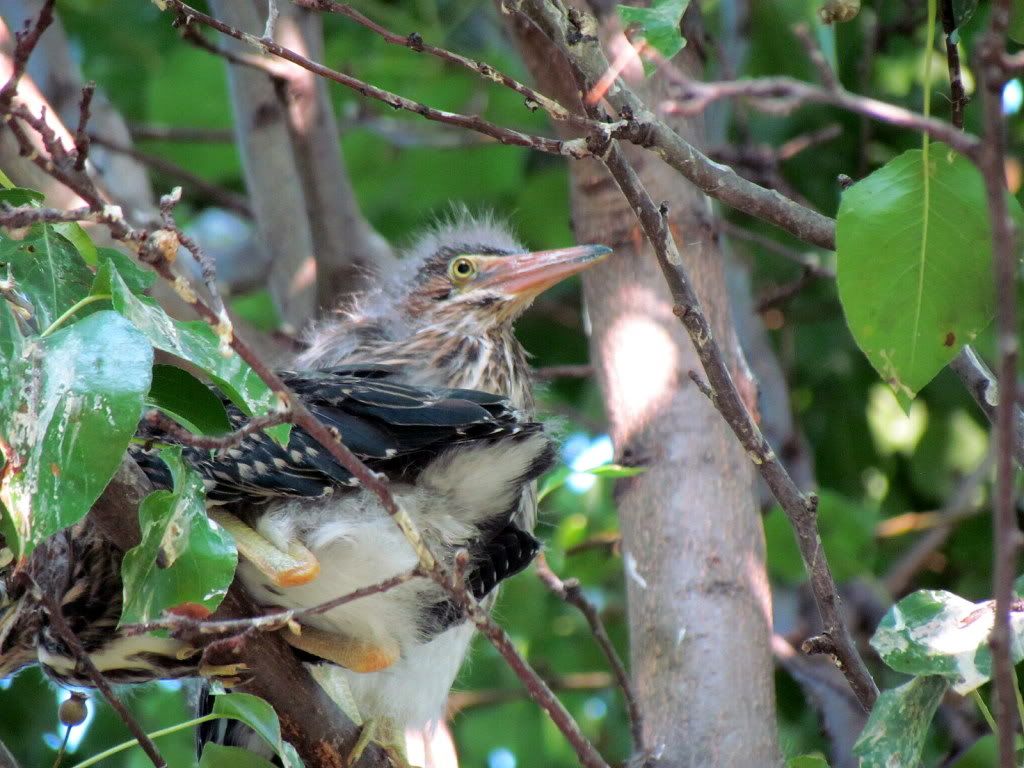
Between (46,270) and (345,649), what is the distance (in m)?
1.08

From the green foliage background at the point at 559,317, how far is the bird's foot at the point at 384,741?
3.10 ft

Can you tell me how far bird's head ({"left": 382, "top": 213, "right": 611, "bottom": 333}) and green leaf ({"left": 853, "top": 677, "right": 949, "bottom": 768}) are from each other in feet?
4.59

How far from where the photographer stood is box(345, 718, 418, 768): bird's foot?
242 cm

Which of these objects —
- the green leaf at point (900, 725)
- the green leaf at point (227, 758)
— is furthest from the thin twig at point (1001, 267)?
the green leaf at point (227, 758)

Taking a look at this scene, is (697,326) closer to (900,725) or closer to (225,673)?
(900,725)

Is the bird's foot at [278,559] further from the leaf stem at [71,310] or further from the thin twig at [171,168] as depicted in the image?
the thin twig at [171,168]

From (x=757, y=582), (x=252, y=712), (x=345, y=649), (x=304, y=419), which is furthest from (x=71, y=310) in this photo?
(x=757, y=582)

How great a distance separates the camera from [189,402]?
180 cm

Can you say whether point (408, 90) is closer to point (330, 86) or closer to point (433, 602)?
point (330, 86)

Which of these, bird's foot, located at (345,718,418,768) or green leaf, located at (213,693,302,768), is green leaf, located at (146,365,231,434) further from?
bird's foot, located at (345,718,418,768)

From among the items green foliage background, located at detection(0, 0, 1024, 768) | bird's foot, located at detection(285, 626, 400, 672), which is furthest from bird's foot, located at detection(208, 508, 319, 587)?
green foliage background, located at detection(0, 0, 1024, 768)

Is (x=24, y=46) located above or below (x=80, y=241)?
above

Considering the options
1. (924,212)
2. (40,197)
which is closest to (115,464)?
(40,197)

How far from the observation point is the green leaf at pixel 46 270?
175cm
